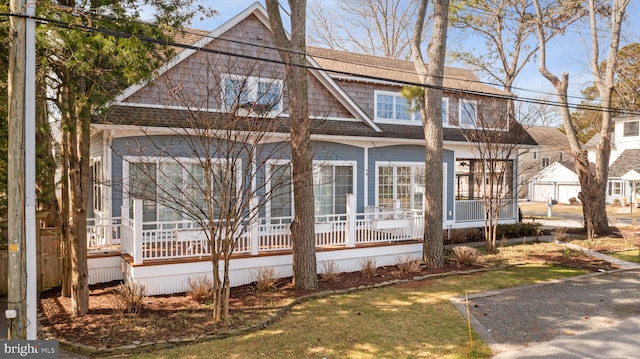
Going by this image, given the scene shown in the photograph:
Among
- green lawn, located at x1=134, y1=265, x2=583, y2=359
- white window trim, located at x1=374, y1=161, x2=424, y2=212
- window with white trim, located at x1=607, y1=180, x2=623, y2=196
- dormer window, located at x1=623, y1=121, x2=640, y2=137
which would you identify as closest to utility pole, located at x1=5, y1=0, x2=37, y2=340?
green lawn, located at x1=134, y1=265, x2=583, y2=359

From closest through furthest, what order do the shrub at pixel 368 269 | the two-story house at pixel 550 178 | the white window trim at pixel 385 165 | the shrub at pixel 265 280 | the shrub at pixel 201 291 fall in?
→ 1. the shrub at pixel 201 291
2. the shrub at pixel 265 280
3. the shrub at pixel 368 269
4. the white window trim at pixel 385 165
5. the two-story house at pixel 550 178

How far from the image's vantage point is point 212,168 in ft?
29.5

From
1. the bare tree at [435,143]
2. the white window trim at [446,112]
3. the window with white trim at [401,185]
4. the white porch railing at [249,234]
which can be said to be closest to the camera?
the white porch railing at [249,234]

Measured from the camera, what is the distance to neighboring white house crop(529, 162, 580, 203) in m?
40.9

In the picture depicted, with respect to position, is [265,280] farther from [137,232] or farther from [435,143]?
[435,143]

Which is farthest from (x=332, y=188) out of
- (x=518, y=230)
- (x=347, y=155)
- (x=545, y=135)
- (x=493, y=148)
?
(x=545, y=135)

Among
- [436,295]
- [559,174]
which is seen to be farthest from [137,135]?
[559,174]

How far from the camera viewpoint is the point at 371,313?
318 inches

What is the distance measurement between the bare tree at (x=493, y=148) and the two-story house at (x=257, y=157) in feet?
0.81

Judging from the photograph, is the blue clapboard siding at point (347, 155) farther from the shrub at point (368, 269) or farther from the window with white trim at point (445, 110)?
the window with white trim at point (445, 110)

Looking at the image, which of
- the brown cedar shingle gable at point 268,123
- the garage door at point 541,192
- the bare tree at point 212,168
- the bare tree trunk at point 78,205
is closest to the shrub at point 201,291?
the bare tree at point 212,168

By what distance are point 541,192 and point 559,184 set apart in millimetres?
2366

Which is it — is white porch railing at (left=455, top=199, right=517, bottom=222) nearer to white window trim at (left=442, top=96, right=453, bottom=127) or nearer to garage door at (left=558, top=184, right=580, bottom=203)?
white window trim at (left=442, top=96, right=453, bottom=127)

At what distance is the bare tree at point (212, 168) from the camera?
742 cm
